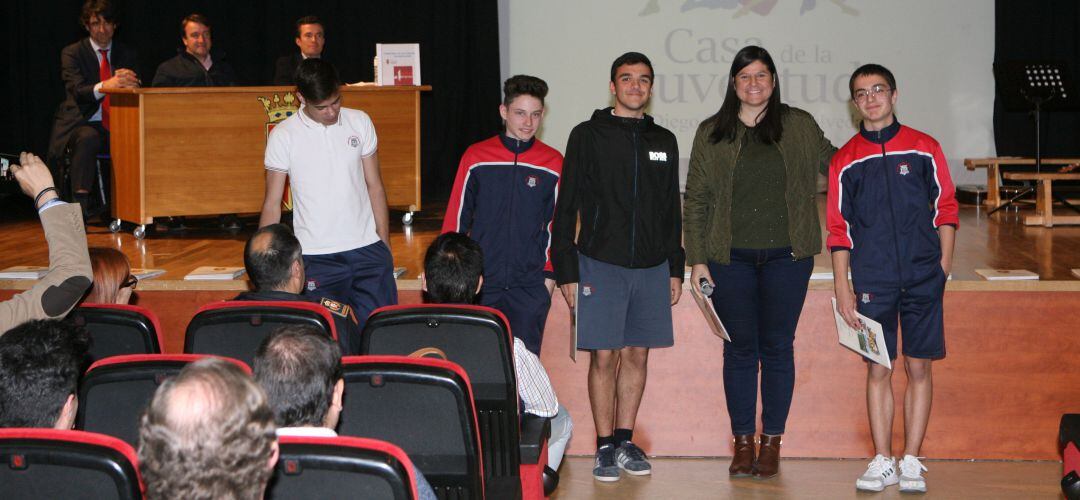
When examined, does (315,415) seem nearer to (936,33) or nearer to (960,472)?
(960,472)

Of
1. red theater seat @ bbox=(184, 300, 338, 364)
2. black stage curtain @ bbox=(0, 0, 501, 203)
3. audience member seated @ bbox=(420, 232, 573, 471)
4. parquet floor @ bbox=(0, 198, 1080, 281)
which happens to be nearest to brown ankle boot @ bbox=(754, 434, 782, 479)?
parquet floor @ bbox=(0, 198, 1080, 281)

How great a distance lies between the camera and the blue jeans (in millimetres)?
3727

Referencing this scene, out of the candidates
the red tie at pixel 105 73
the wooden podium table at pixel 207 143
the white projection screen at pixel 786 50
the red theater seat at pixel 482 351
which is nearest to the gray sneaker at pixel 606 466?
the red theater seat at pixel 482 351

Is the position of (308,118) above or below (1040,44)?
below

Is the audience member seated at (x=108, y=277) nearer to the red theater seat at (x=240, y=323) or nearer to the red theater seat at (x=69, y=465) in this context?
the red theater seat at (x=240, y=323)

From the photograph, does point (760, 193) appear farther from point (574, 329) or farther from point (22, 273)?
point (22, 273)

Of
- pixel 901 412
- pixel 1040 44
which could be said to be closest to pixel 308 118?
pixel 901 412

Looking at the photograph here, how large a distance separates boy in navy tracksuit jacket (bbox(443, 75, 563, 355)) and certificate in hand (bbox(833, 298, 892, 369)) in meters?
1.04

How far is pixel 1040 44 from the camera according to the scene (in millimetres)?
8789

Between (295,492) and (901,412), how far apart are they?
314cm

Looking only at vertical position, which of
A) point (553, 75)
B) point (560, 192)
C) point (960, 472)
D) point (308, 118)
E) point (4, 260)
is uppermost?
point (553, 75)

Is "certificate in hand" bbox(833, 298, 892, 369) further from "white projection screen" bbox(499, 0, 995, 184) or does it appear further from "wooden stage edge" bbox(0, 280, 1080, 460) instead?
"white projection screen" bbox(499, 0, 995, 184)

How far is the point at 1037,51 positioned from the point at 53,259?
828 centimetres

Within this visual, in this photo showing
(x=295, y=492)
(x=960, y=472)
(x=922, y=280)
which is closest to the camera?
(x=295, y=492)
